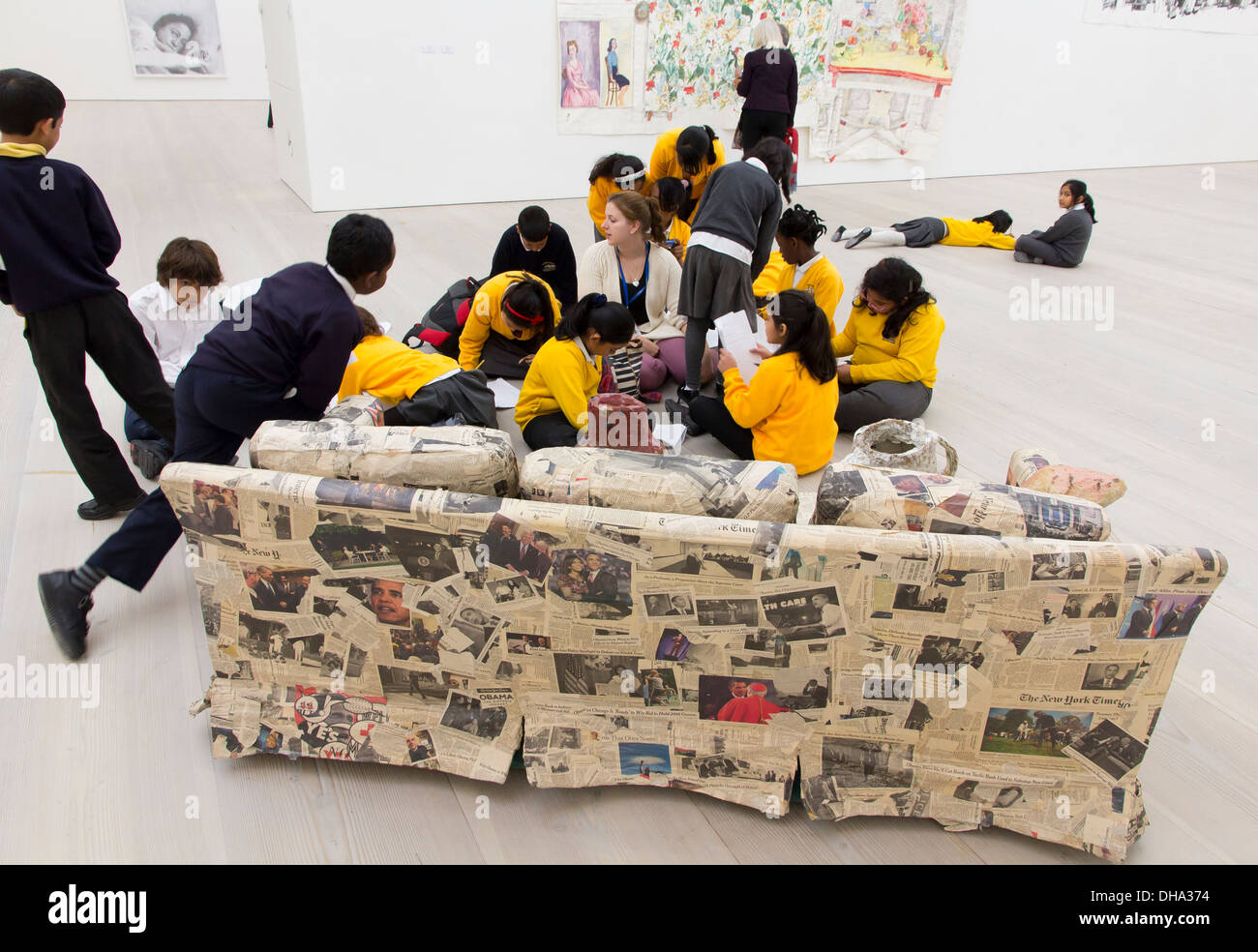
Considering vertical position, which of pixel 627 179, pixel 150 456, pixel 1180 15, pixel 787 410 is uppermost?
pixel 1180 15

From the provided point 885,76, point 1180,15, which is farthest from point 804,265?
point 1180,15

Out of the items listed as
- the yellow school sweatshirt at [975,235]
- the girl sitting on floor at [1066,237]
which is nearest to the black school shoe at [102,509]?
the yellow school sweatshirt at [975,235]

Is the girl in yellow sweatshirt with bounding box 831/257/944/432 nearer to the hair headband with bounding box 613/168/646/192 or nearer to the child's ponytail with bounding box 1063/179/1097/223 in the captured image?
the hair headband with bounding box 613/168/646/192

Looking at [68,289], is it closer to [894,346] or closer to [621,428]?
[621,428]

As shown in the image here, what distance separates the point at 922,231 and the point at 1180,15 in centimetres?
655

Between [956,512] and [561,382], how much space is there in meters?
1.99

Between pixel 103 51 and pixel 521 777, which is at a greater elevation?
pixel 103 51

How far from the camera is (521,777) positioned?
97.3 inches

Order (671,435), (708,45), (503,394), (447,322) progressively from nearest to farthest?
(671,435)
(503,394)
(447,322)
(708,45)

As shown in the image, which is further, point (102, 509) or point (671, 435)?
point (671, 435)

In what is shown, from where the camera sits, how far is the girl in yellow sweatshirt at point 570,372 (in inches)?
143

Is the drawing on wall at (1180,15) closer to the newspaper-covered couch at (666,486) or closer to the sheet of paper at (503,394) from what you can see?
the sheet of paper at (503,394)

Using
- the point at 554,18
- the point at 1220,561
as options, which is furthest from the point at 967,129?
the point at 1220,561

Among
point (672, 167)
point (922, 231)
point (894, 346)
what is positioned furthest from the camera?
point (922, 231)
